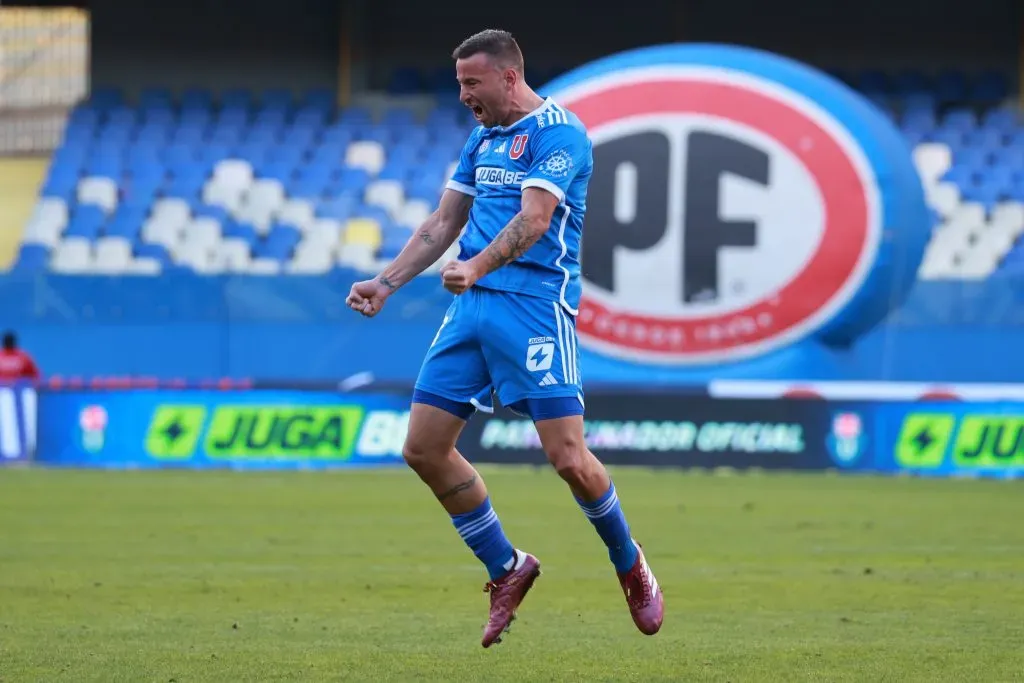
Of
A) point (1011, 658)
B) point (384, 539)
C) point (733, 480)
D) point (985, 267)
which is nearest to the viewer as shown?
point (1011, 658)

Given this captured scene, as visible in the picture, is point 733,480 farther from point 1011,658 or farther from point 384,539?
point 1011,658

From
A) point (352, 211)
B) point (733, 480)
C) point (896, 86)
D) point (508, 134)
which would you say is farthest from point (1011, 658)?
point (896, 86)

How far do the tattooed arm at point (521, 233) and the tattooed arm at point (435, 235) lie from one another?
56 centimetres

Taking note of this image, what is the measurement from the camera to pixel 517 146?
7211 mm

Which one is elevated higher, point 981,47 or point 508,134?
point 508,134

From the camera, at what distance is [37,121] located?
36.4 meters

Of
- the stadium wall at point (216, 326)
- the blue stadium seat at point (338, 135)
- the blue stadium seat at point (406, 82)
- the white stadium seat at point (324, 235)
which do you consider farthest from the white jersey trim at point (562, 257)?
the blue stadium seat at point (406, 82)

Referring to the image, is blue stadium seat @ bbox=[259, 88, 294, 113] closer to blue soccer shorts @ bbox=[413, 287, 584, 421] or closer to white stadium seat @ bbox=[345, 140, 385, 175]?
white stadium seat @ bbox=[345, 140, 385, 175]

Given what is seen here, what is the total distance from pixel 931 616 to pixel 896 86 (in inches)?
995

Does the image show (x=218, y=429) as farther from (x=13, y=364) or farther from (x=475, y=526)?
(x=475, y=526)

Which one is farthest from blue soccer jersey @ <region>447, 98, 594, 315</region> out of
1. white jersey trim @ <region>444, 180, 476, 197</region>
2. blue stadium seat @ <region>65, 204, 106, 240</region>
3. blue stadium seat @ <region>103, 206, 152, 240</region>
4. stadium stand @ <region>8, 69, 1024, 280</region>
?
blue stadium seat @ <region>65, 204, 106, 240</region>

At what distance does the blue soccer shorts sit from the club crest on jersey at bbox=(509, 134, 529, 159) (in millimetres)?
531

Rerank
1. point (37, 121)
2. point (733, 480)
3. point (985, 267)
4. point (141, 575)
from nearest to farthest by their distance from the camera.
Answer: point (141, 575)
point (733, 480)
point (985, 267)
point (37, 121)

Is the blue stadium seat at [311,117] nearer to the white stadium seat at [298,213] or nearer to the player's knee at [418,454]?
the white stadium seat at [298,213]
